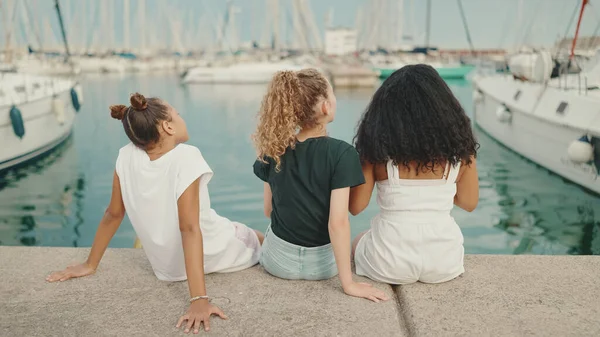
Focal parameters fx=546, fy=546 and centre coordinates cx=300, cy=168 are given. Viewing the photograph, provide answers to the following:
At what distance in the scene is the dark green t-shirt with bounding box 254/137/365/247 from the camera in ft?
8.61

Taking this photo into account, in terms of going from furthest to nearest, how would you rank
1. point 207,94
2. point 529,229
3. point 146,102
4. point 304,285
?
point 207,94 < point 529,229 < point 304,285 < point 146,102

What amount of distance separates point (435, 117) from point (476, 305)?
0.92 m

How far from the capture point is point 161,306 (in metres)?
2.64

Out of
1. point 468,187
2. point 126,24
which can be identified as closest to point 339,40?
point 126,24

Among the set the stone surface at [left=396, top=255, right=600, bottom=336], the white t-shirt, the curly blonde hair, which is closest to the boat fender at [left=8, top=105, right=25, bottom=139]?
the white t-shirt

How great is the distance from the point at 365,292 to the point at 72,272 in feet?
5.29

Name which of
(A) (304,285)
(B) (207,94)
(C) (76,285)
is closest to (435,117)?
(A) (304,285)

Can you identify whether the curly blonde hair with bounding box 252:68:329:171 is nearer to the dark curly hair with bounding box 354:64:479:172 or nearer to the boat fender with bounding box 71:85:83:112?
the dark curly hair with bounding box 354:64:479:172

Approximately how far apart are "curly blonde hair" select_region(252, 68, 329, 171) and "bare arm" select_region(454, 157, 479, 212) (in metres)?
0.84

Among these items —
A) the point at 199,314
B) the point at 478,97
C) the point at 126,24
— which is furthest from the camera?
the point at 126,24

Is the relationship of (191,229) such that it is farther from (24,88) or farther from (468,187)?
(24,88)

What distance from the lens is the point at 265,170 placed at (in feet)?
9.45

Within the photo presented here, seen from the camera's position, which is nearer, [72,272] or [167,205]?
[167,205]

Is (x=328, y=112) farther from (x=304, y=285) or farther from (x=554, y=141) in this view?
(x=554, y=141)
